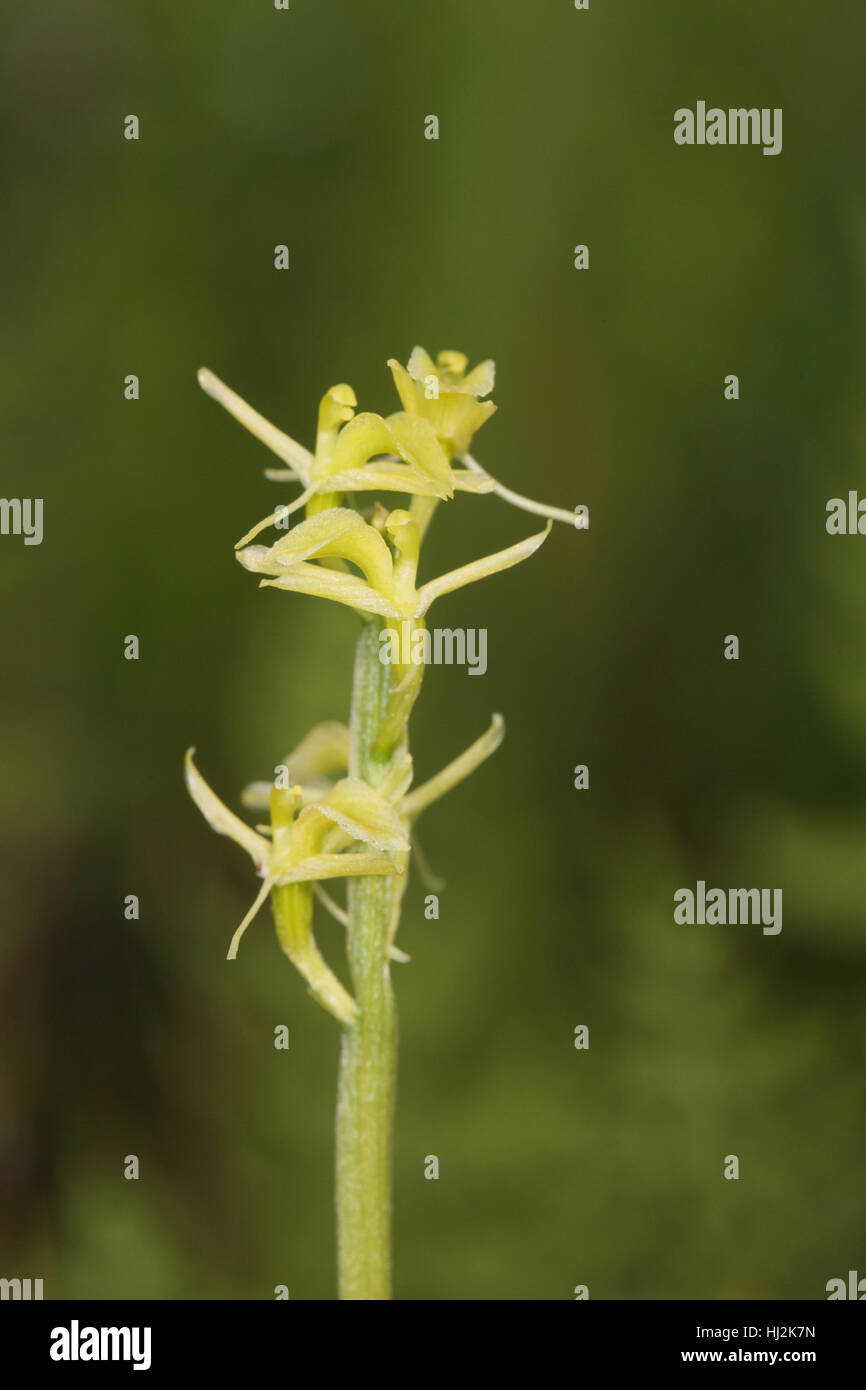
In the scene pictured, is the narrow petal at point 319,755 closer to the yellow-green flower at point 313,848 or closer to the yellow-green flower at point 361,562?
the yellow-green flower at point 313,848

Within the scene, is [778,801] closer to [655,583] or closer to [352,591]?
[655,583]

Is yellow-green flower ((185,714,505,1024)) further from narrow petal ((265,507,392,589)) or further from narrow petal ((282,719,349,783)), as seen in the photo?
narrow petal ((265,507,392,589))

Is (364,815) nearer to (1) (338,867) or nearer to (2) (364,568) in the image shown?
(1) (338,867)

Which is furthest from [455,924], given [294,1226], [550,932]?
[294,1226]

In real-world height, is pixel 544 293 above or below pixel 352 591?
above

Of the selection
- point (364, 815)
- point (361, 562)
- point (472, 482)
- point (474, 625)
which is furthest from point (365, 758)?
point (474, 625)

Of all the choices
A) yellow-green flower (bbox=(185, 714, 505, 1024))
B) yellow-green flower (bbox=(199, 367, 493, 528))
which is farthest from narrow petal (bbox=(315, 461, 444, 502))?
yellow-green flower (bbox=(185, 714, 505, 1024))
